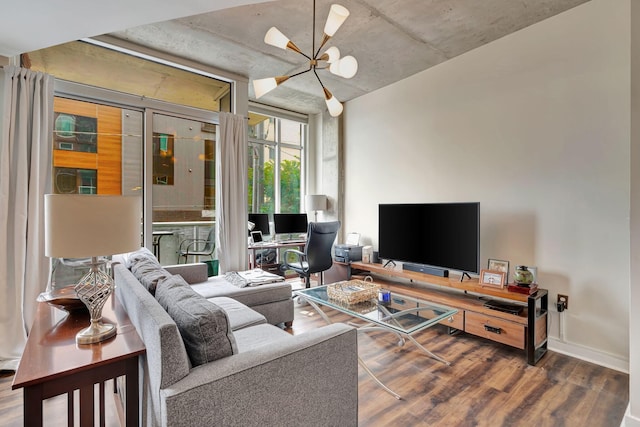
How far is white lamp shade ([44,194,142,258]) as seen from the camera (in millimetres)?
1292

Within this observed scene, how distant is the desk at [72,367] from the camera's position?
3.72 ft

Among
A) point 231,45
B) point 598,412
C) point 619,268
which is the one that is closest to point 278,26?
point 231,45

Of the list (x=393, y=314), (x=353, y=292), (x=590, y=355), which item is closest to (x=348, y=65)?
(x=353, y=292)

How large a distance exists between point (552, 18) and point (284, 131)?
3.93m

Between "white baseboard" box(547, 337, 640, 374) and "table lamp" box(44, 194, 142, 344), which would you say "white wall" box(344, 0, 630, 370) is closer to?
"white baseboard" box(547, 337, 640, 374)

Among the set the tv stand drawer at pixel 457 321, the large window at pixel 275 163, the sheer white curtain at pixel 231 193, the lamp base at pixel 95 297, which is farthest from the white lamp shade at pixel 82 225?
the large window at pixel 275 163

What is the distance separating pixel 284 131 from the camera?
18.2 ft

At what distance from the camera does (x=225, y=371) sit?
3.90ft

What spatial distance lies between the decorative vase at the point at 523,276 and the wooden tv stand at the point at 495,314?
0.36ft

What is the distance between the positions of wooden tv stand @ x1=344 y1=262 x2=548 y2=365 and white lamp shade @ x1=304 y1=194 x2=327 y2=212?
6.52ft

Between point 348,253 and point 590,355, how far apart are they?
256cm

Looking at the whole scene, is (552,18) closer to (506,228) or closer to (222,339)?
(506,228)

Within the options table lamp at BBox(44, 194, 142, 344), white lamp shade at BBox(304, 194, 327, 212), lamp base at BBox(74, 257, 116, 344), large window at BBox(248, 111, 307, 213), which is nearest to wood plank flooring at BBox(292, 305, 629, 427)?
lamp base at BBox(74, 257, 116, 344)

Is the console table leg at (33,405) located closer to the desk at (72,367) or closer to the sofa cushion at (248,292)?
the desk at (72,367)
